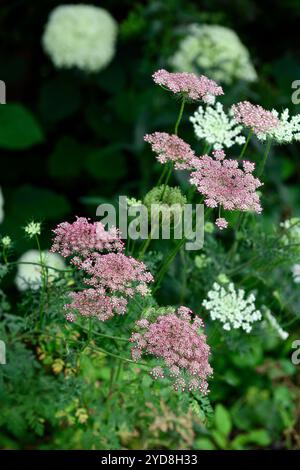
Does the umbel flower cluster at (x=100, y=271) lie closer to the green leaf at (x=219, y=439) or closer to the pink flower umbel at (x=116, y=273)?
the pink flower umbel at (x=116, y=273)

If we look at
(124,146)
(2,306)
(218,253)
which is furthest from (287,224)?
(124,146)

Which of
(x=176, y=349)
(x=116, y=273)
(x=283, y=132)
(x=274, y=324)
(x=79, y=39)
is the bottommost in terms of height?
(x=176, y=349)

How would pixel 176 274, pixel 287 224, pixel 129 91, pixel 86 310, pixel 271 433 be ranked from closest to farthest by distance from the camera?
pixel 86 310 < pixel 287 224 < pixel 176 274 < pixel 271 433 < pixel 129 91

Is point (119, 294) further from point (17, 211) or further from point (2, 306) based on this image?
point (17, 211)

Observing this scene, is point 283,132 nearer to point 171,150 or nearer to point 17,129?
point 171,150

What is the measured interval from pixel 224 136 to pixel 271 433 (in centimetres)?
112

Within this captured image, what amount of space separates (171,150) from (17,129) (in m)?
1.40

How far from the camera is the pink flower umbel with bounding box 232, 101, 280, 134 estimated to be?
1.23 meters

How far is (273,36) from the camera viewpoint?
10.8 ft

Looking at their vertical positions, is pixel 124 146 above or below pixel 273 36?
below

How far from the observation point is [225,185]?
1.19 m

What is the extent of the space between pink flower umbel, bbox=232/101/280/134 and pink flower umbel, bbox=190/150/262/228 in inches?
2.5

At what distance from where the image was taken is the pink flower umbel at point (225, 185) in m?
1.16

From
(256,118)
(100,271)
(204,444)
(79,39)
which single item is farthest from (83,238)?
(79,39)
